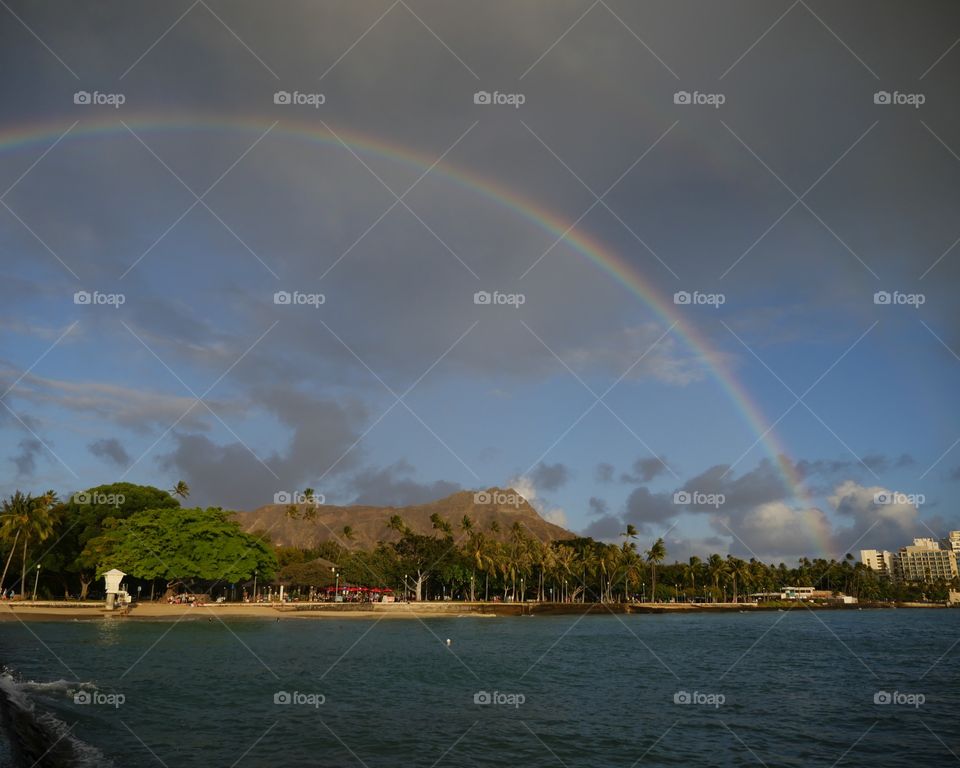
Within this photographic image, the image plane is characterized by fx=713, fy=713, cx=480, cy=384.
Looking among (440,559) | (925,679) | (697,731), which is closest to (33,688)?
(697,731)

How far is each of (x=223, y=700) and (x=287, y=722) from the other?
4.87m

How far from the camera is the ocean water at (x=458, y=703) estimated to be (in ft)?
63.4

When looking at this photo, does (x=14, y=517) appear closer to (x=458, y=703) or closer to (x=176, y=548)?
(x=176, y=548)

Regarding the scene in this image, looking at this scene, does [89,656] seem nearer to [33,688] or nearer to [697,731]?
[33,688]

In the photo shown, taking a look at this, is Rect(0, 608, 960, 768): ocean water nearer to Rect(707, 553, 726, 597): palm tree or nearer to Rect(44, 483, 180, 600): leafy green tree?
Rect(44, 483, 180, 600): leafy green tree

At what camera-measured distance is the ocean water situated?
63.4 ft

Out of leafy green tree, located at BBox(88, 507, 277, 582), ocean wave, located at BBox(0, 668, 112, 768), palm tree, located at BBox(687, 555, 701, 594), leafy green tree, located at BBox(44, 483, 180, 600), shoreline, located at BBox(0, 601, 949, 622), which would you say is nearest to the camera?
ocean wave, located at BBox(0, 668, 112, 768)

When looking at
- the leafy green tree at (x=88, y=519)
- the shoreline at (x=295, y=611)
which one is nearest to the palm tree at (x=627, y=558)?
the shoreline at (x=295, y=611)

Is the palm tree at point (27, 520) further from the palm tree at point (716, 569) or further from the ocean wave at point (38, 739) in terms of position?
the palm tree at point (716, 569)

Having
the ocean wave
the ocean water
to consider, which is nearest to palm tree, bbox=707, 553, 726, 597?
the ocean water

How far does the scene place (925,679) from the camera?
3838cm

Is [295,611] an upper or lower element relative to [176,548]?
lower

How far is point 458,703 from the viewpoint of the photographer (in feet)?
88.5

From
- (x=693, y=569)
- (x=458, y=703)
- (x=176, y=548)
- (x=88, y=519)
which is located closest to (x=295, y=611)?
(x=176, y=548)
